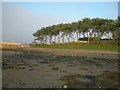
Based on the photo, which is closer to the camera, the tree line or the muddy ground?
the muddy ground

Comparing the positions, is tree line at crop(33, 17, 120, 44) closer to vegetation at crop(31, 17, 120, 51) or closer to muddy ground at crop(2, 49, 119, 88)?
vegetation at crop(31, 17, 120, 51)

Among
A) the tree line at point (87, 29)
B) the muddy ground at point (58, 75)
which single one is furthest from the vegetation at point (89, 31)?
the muddy ground at point (58, 75)

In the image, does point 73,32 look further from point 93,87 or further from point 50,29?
point 93,87

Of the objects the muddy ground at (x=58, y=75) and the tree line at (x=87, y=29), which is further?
the tree line at (x=87, y=29)

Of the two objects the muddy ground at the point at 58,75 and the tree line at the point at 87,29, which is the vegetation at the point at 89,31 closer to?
the tree line at the point at 87,29

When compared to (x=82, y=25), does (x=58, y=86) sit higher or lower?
lower

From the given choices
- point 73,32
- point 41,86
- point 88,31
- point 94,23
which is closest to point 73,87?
point 41,86

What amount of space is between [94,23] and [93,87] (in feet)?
139

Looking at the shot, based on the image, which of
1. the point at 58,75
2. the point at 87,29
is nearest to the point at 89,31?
the point at 87,29

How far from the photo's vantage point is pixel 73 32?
2245 inches

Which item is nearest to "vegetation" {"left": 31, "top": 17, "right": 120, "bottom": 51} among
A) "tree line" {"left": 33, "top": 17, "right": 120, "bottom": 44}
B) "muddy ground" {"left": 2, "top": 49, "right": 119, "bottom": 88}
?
"tree line" {"left": 33, "top": 17, "right": 120, "bottom": 44}

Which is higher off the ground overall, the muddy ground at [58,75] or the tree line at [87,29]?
the tree line at [87,29]

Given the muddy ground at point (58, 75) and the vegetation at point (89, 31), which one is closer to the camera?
the muddy ground at point (58, 75)

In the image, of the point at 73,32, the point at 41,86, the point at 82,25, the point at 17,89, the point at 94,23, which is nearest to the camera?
the point at 17,89
